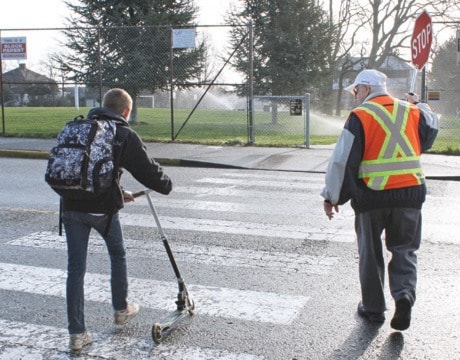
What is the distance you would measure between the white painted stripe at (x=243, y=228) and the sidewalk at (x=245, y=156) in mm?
4792

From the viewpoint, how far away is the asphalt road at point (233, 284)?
3.93 metres

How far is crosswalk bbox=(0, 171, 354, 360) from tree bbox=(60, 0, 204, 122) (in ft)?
51.3

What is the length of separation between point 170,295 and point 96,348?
3.51 feet

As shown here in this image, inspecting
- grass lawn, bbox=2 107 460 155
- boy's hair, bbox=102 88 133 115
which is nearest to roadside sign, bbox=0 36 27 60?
grass lawn, bbox=2 107 460 155

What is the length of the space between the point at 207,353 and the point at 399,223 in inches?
A: 63.0

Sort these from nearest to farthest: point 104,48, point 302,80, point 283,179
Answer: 1. point 283,179
2. point 104,48
3. point 302,80

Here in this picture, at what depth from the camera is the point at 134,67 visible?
80.6ft

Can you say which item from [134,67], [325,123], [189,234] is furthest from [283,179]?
[325,123]

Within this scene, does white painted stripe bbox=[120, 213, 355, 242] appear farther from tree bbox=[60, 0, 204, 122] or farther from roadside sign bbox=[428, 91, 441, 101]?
tree bbox=[60, 0, 204, 122]

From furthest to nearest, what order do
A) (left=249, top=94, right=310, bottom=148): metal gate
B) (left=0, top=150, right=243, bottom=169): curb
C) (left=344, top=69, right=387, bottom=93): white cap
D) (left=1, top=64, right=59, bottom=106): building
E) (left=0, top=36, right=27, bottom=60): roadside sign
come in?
1. (left=1, top=64, right=59, bottom=106): building
2. (left=0, top=36, right=27, bottom=60): roadside sign
3. (left=249, top=94, right=310, bottom=148): metal gate
4. (left=0, top=150, right=243, bottom=169): curb
5. (left=344, top=69, right=387, bottom=93): white cap

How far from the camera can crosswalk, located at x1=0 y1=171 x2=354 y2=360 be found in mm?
3941

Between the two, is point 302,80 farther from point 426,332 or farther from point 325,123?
point 426,332

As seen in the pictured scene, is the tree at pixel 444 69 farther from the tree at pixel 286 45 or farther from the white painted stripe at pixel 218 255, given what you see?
the white painted stripe at pixel 218 255

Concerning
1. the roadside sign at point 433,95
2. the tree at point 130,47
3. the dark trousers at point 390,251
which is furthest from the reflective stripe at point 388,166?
the tree at point 130,47
